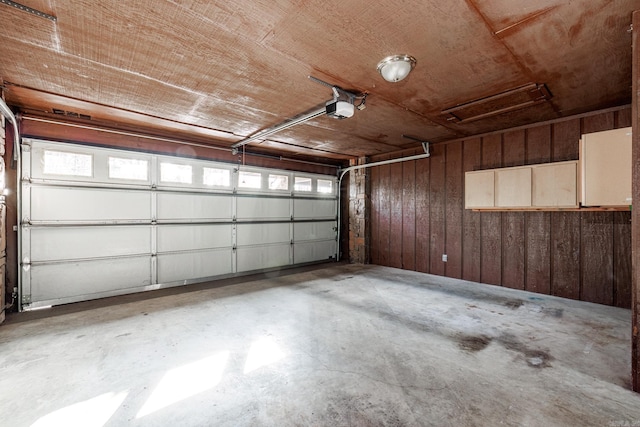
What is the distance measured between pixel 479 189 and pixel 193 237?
16.9ft

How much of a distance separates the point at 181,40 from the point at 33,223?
11.5ft

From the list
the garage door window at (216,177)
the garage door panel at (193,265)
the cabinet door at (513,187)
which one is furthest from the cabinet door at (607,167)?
the garage door panel at (193,265)

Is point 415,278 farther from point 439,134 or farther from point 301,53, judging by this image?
point 301,53

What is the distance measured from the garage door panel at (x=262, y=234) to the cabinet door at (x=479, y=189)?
379 cm

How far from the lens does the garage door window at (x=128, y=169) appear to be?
436 cm

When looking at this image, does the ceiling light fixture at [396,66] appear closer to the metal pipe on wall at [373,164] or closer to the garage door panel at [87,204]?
the metal pipe on wall at [373,164]

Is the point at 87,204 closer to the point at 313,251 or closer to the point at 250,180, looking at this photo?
the point at 250,180

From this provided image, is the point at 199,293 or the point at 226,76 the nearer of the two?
the point at 226,76

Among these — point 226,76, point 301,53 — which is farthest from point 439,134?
point 226,76

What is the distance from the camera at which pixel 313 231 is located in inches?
277

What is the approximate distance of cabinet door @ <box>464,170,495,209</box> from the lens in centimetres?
461

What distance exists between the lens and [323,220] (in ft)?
23.8

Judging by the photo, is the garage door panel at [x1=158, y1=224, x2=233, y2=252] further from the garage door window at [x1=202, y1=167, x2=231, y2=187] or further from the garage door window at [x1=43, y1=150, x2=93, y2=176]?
the garage door window at [x1=43, y1=150, x2=93, y2=176]

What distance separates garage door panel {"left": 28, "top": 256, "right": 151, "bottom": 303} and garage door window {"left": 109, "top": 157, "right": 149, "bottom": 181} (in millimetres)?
1330
